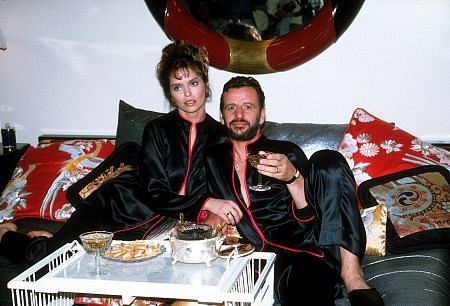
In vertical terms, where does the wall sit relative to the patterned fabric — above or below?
above

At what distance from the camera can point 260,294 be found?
196 centimetres

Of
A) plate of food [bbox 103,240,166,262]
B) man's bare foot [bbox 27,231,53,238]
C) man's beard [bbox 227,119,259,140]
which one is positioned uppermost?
man's beard [bbox 227,119,259,140]

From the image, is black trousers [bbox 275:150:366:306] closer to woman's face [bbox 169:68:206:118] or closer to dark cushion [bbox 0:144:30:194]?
woman's face [bbox 169:68:206:118]

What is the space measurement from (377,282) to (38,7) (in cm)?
234

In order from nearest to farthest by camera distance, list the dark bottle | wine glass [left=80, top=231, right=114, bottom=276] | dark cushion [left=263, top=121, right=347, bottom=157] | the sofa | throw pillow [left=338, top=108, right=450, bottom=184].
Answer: wine glass [left=80, top=231, right=114, bottom=276], the sofa, throw pillow [left=338, top=108, right=450, bottom=184], dark cushion [left=263, top=121, right=347, bottom=157], the dark bottle

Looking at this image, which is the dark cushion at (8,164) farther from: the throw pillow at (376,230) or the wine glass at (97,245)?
the throw pillow at (376,230)

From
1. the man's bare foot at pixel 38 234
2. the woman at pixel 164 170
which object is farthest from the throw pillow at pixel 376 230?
the man's bare foot at pixel 38 234

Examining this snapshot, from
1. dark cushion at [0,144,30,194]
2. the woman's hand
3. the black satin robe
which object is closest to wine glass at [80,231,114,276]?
the woman's hand

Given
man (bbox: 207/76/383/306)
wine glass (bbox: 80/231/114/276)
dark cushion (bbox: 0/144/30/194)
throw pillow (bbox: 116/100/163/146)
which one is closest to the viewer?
wine glass (bbox: 80/231/114/276)

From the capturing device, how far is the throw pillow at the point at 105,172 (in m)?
2.79

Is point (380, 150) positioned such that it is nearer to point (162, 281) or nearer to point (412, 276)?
point (412, 276)

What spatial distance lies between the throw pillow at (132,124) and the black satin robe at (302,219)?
563 mm

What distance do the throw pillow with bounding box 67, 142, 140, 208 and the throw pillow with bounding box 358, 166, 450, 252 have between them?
1.04 meters

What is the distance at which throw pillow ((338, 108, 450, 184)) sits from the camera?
2578 millimetres
